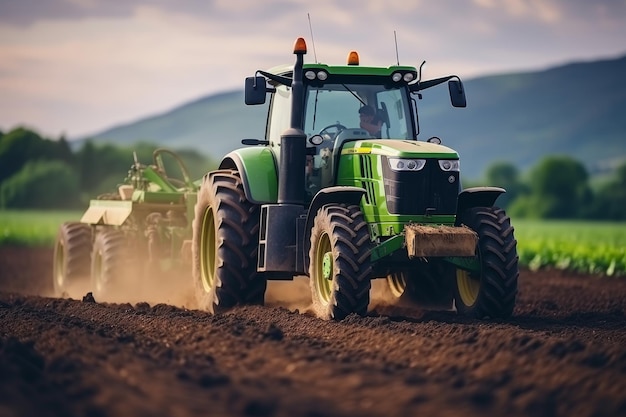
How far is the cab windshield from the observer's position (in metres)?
12.5

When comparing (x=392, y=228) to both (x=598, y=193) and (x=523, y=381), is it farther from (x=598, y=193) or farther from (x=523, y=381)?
(x=598, y=193)

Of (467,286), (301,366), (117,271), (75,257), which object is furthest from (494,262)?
(75,257)

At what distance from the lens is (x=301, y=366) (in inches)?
316

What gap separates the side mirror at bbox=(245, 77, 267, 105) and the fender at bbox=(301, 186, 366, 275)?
1254 millimetres

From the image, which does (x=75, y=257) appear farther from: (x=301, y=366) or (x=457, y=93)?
(x=301, y=366)

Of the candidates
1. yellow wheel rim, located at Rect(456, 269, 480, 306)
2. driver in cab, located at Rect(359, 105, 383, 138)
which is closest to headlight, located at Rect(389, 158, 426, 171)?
driver in cab, located at Rect(359, 105, 383, 138)

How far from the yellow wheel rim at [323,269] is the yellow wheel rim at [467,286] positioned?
5.18ft

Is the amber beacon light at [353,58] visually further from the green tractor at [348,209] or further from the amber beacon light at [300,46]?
the amber beacon light at [300,46]

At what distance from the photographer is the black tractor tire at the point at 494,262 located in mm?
11625

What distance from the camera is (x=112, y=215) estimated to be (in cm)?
1744

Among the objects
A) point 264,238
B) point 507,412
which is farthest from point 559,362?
point 264,238

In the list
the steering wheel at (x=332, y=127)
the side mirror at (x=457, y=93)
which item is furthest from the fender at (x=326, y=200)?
the side mirror at (x=457, y=93)

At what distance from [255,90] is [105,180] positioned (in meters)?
51.0

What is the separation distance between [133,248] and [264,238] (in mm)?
4686
